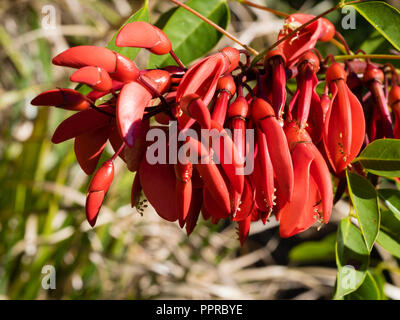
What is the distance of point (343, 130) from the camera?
0.45 metres

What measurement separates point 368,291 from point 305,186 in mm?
280

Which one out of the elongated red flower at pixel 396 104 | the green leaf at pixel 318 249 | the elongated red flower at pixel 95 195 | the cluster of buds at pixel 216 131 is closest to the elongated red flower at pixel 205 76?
the cluster of buds at pixel 216 131

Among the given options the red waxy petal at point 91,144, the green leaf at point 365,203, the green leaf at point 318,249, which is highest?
the red waxy petal at point 91,144

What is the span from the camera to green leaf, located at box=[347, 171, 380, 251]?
47cm

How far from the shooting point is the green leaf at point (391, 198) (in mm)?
569

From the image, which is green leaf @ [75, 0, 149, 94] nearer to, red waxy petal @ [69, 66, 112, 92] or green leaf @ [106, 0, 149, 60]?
green leaf @ [106, 0, 149, 60]

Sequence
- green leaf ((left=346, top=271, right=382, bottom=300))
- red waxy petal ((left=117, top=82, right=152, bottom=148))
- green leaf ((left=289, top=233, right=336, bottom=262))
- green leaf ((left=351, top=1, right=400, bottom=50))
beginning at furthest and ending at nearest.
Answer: green leaf ((left=289, top=233, right=336, bottom=262)) < green leaf ((left=346, top=271, right=382, bottom=300)) < green leaf ((left=351, top=1, right=400, bottom=50)) < red waxy petal ((left=117, top=82, right=152, bottom=148))

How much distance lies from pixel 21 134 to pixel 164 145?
157 cm

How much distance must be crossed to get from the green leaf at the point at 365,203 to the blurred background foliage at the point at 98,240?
2.92 feet

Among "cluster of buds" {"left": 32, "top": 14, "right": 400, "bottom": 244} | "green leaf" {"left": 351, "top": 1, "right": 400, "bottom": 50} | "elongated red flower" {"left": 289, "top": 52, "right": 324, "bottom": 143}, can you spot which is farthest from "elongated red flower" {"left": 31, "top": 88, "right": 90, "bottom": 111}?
"green leaf" {"left": 351, "top": 1, "right": 400, "bottom": 50}

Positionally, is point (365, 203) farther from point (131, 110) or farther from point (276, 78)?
point (131, 110)

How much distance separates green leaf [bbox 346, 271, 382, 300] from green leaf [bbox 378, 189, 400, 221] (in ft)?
0.34

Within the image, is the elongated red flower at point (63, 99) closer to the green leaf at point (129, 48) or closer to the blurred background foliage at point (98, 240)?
the green leaf at point (129, 48)
